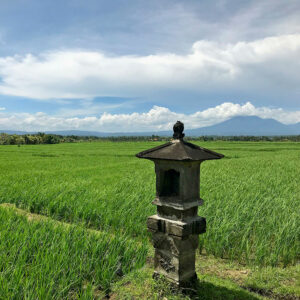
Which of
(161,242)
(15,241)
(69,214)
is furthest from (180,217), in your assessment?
(69,214)

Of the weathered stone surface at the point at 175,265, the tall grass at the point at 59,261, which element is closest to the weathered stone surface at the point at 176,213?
the weathered stone surface at the point at 175,265

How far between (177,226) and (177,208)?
22 centimetres

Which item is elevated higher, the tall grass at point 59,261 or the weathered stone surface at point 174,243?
the weathered stone surface at point 174,243

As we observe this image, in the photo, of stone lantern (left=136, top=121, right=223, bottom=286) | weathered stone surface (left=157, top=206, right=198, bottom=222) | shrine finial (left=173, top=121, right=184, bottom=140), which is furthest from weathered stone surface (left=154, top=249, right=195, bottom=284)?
shrine finial (left=173, top=121, right=184, bottom=140)

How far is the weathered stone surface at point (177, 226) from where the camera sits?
10.1 feet

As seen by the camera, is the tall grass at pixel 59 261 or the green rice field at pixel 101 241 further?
the green rice field at pixel 101 241

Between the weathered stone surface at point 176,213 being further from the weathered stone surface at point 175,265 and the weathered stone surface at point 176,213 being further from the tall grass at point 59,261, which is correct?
the tall grass at point 59,261

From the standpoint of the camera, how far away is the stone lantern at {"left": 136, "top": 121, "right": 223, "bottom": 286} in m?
3.12

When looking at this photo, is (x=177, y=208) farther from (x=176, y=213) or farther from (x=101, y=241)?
(x=101, y=241)

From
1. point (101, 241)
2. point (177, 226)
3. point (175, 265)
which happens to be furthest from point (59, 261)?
point (177, 226)

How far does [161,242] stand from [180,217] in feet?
1.56

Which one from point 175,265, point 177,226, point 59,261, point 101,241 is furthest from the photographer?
point 101,241

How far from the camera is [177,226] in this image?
3.12 meters

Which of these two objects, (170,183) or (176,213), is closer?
(176,213)
